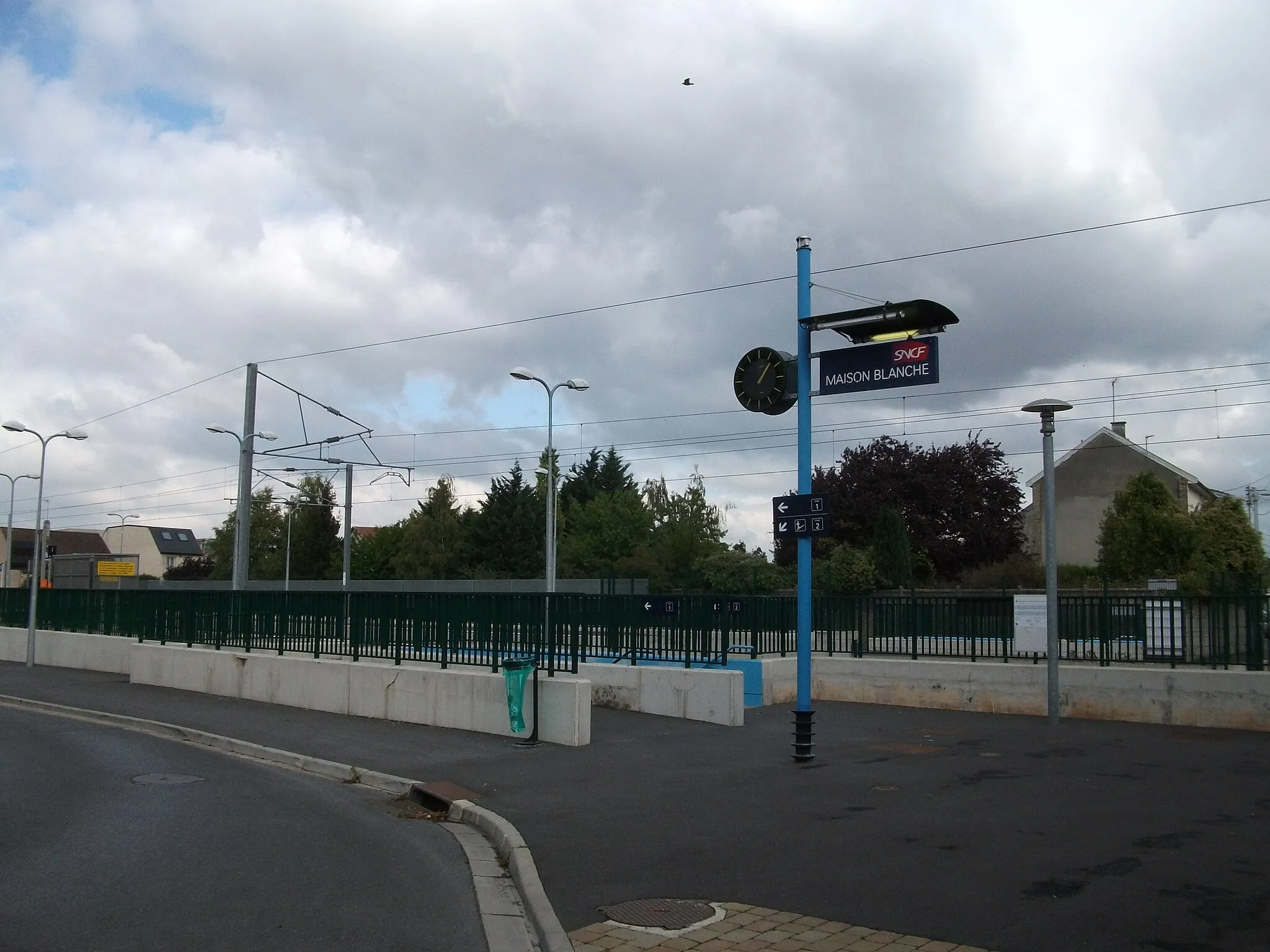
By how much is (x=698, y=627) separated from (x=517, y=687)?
412cm

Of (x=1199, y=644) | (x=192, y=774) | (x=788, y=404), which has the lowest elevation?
(x=192, y=774)

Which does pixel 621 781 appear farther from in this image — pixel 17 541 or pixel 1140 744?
pixel 17 541

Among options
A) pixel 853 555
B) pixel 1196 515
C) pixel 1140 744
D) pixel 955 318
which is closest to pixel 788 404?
pixel 955 318

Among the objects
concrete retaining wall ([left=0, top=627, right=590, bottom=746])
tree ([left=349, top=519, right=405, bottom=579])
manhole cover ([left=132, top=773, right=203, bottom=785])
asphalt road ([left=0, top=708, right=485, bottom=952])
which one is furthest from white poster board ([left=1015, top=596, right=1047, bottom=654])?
tree ([left=349, top=519, right=405, bottom=579])

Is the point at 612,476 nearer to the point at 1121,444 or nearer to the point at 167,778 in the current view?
the point at 1121,444

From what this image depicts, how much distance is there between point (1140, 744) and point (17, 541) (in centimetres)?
11416

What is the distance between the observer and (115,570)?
209 feet

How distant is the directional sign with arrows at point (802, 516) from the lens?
12867 mm

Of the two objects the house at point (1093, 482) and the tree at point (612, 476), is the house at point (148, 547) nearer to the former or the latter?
the tree at point (612, 476)

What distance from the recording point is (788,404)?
44.6 ft

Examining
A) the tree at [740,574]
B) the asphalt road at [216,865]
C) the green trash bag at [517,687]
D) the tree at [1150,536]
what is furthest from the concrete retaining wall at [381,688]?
the tree at [1150,536]

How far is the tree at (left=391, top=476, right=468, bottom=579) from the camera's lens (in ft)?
244

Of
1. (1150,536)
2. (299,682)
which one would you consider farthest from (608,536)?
(299,682)

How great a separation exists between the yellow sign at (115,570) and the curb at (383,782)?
43621mm
